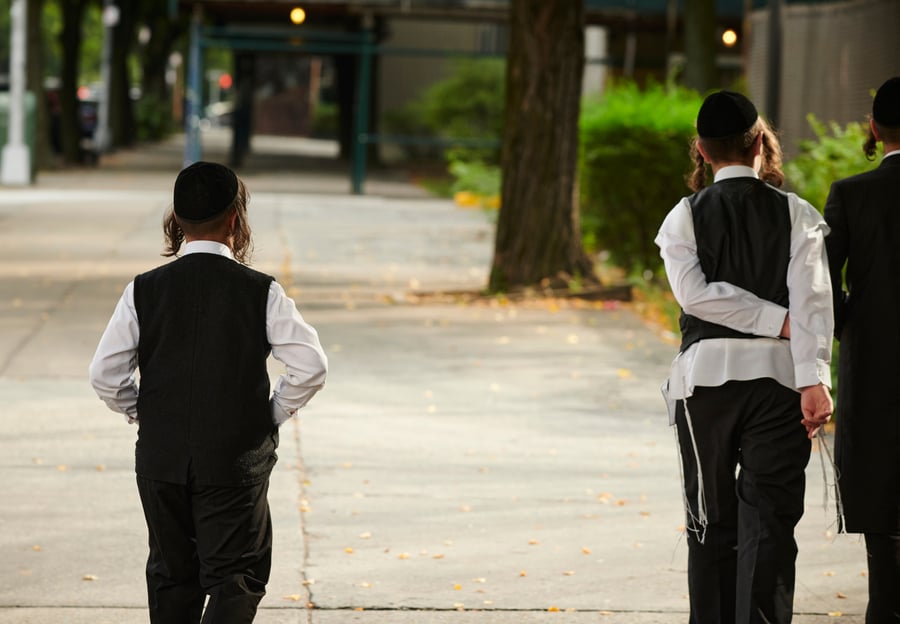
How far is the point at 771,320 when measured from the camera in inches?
175

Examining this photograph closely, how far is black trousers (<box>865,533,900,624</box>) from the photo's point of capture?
15.6ft

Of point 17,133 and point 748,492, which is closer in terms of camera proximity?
point 748,492

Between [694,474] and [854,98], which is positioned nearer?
[694,474]

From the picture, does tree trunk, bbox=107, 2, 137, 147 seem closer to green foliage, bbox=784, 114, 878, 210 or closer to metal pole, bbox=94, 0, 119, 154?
metal pole, bbox=94, 0, 119, 154

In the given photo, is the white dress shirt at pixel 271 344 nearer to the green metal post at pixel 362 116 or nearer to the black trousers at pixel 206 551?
the black trousers at pixel 206 551

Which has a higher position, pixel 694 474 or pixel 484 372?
pixel 694 474

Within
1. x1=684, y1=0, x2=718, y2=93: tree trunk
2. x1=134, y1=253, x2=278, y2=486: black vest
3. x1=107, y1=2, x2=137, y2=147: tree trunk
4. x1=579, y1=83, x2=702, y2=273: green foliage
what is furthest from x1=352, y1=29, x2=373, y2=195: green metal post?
x1=134, y1=253, x2=278, y2=486: black vest

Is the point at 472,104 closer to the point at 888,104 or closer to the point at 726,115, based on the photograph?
the point at 888,104

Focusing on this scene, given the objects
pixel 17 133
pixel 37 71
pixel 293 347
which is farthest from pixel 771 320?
pixel 37 71

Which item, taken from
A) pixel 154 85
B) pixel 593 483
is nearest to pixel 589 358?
pixel 593 483

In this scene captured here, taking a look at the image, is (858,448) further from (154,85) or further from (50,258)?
(154,85)

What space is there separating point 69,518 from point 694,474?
3.17 metres

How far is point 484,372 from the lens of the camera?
34.8ft

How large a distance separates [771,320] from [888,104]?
898 millimetres
